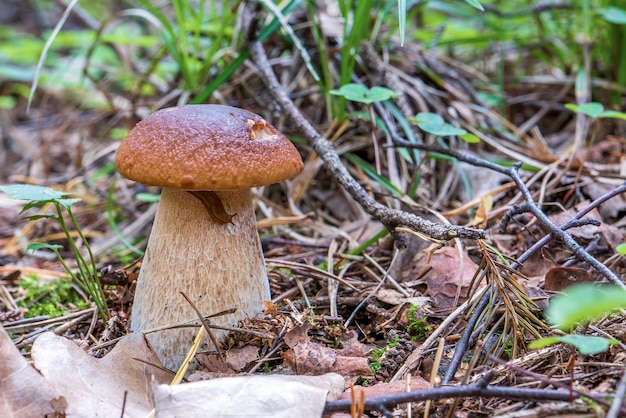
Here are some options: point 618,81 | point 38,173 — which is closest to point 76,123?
point 38,173

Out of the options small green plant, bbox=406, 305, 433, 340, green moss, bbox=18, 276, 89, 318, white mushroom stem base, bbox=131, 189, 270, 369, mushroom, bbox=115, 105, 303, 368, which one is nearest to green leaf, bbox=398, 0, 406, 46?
mushroom, bbox=115, 105, 303, 368

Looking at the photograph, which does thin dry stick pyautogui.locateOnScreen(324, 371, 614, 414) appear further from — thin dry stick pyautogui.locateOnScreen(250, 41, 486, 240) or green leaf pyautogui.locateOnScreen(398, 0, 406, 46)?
green leaf pyautogui.locateOnScreen(398, 0, 406, 46)

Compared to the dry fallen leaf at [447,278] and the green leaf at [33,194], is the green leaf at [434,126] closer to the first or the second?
the dry fallen leaf at [447,278]

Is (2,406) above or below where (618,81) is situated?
below

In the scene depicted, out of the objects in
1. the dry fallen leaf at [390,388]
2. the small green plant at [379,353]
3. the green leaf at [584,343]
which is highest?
the green leaf at [584,343]

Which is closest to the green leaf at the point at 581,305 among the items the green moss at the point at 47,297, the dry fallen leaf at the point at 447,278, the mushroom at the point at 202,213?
the dry fallen leaf at the point at 447,278

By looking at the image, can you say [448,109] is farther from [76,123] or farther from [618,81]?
[76,123]
